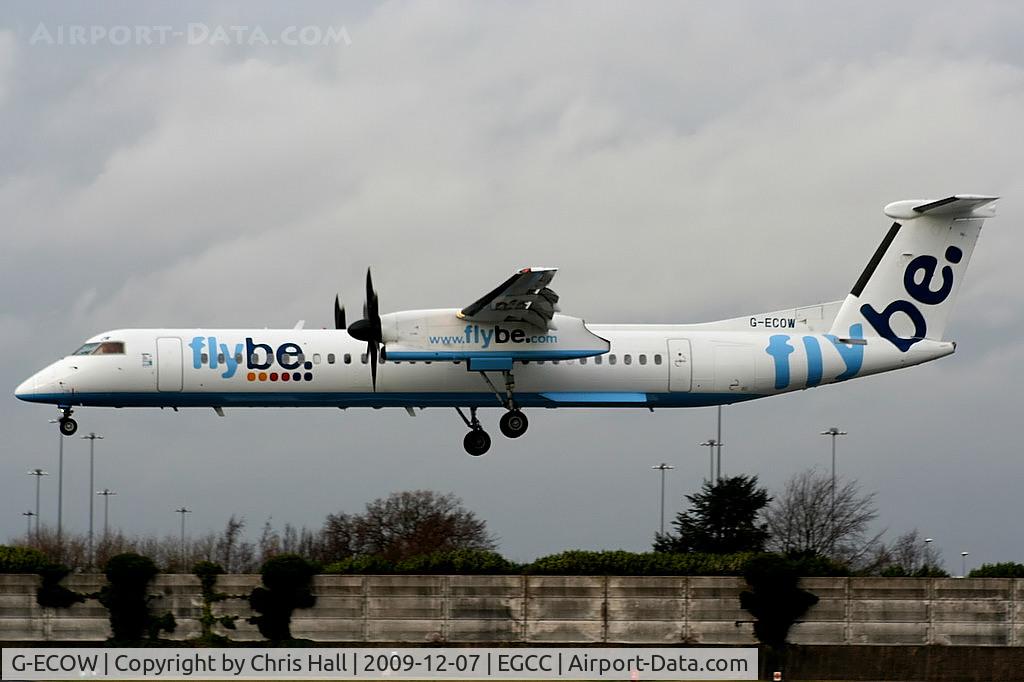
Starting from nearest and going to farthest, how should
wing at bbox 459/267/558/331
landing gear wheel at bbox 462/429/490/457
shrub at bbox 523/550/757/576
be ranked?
1. wing at bbox 459/267/558/331
2. shrub at bbox 523/550/757/576
3. landing gear wheel at bbox 462/429/490/457

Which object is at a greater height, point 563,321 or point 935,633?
point 563,321

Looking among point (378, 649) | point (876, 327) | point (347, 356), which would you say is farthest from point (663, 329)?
point (378, 649)

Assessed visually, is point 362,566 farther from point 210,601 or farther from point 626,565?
point 626,565

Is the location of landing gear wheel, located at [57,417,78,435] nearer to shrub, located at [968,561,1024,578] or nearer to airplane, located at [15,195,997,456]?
airplane, located at [15,195,997,456]

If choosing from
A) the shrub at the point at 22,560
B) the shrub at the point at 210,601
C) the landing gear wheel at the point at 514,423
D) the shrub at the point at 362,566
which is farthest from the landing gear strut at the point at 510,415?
the shrub at the point at 22,560

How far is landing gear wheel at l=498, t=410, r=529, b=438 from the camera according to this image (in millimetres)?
38844

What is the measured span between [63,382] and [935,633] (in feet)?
70.5

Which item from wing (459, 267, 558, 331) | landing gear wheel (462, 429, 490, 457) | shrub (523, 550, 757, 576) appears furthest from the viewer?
landing gear wheel (462, 429, 490, 457)

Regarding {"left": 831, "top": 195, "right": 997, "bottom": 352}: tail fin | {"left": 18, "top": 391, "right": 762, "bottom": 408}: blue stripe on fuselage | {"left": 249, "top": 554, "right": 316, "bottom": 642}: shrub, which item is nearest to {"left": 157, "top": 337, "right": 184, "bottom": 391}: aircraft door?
{"left": 18, "top": 391, "right": 762, "bottom": 408}: blue stripe on fuselage

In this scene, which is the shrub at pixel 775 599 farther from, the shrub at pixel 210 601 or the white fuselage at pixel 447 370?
the shrub at pixel 210 601

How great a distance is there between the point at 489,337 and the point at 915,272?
11.8m

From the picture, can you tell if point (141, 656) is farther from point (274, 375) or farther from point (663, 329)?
point (663, 329)

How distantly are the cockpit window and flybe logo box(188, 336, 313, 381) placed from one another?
5.56ft

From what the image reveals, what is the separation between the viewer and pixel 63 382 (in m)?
37.4
